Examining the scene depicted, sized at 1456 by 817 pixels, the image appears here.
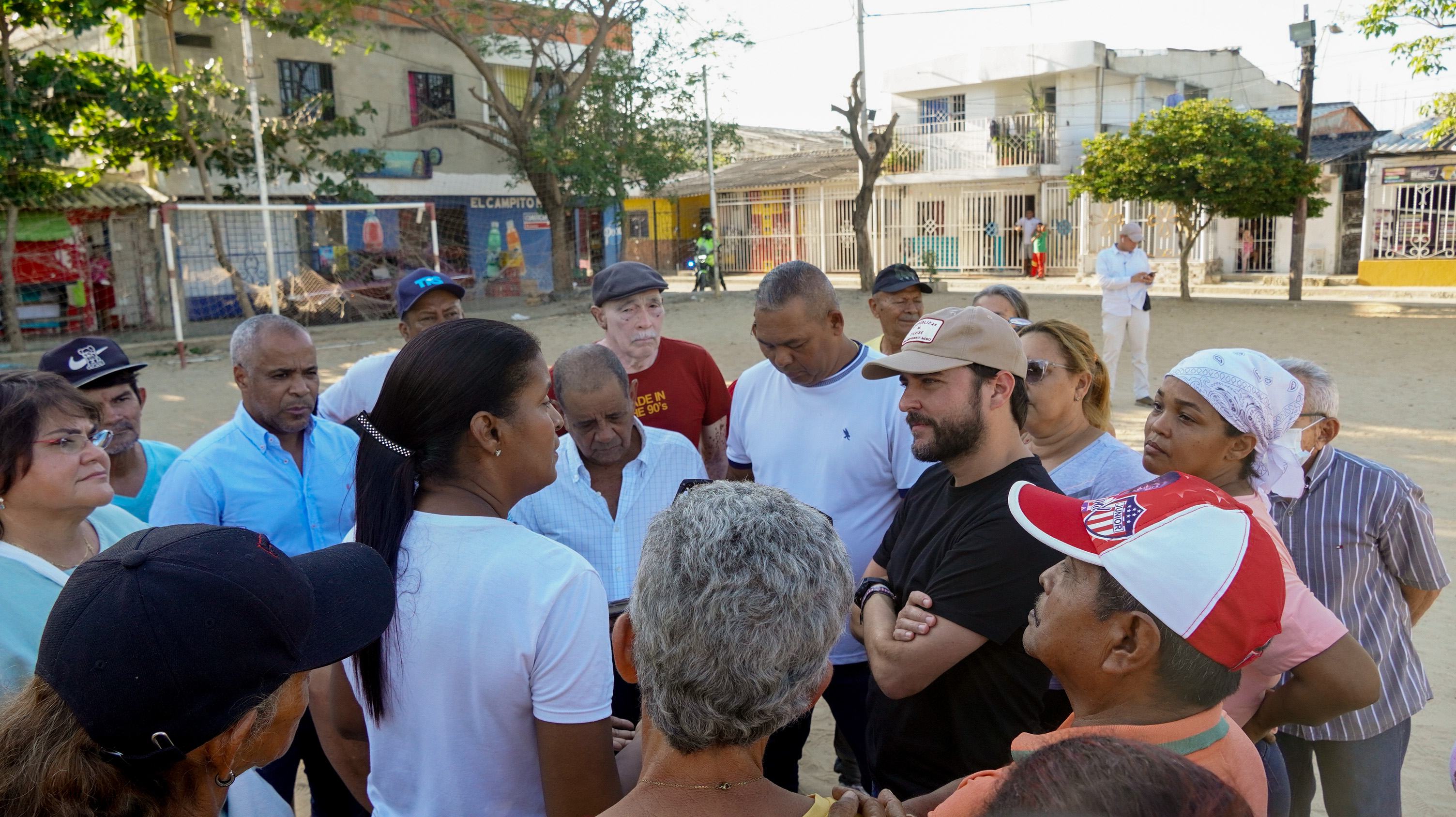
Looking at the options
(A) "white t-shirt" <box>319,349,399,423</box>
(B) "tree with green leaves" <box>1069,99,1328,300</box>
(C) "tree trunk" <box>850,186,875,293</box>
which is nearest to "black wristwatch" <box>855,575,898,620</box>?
(A) "white t-shirt" <box>319,349,399,423</box>

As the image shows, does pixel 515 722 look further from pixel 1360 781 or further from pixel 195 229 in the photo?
pixel 195 229

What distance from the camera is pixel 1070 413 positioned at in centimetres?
298

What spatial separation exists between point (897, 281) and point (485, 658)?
12.9 feet

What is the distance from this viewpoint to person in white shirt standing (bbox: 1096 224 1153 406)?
32.8ft

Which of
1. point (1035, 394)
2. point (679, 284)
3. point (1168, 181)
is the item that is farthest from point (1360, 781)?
point (679, 284)

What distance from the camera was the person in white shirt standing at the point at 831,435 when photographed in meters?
2.94

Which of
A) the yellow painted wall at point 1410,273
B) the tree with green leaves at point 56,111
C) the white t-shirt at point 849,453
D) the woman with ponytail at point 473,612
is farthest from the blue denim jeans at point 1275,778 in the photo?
the yellow painted wall at point 1410,273

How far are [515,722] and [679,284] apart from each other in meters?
26.5

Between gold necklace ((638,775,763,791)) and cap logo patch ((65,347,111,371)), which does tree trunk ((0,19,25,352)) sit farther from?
gold necklace ((638,775,763,791))

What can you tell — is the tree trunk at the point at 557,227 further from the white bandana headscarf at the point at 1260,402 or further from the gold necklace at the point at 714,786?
the gold necklace at the point at 714,786

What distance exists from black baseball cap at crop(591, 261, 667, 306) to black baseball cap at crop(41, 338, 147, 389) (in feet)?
5.85

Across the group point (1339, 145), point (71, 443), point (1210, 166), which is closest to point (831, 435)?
point (71, 443)

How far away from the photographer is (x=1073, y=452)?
2.96 metres

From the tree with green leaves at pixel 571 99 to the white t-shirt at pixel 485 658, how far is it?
17852 mm
